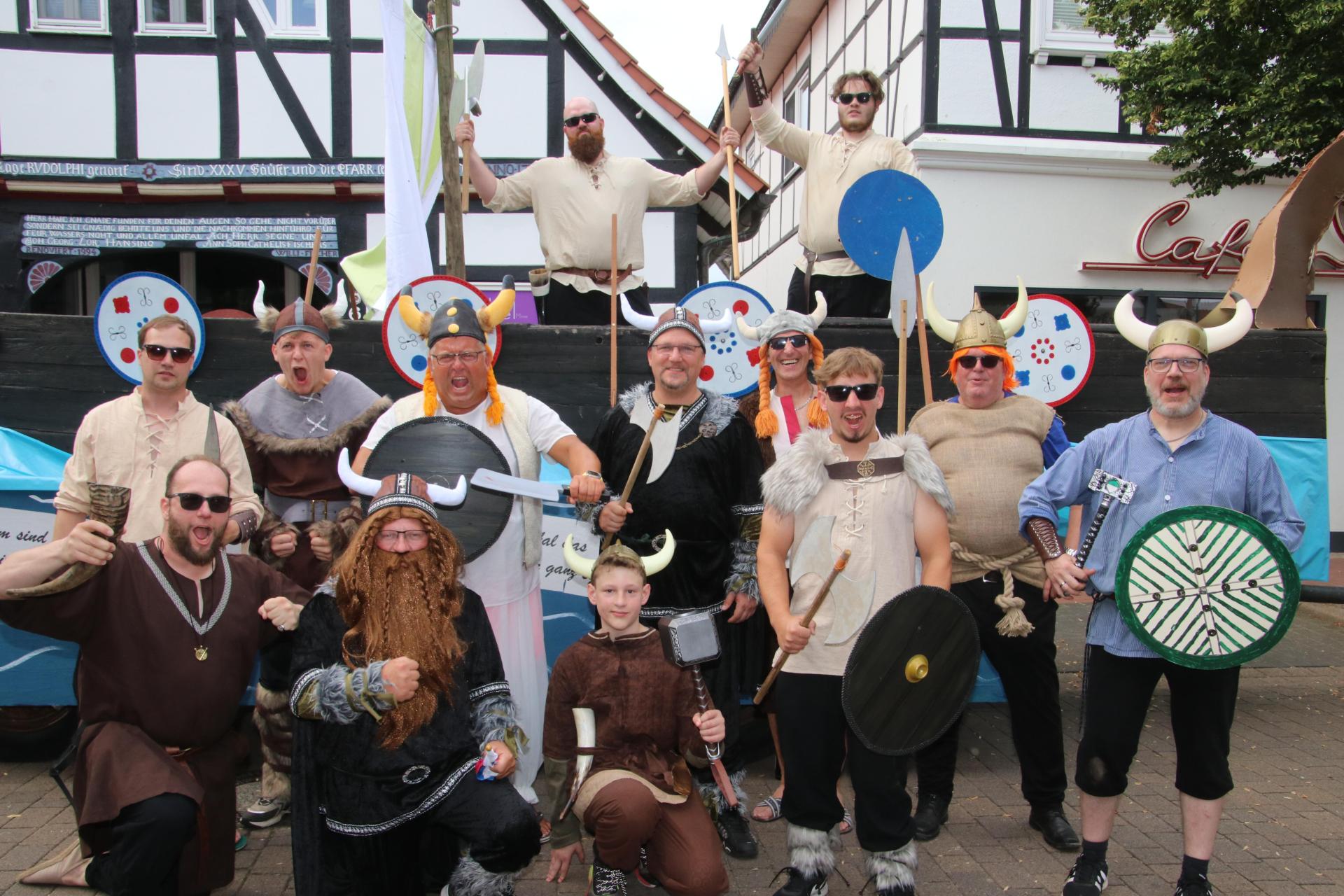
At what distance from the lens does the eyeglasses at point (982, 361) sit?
3814mm

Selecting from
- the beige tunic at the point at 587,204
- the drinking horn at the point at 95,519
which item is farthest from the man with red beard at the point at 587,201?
the drinking horn at the point at 95,519

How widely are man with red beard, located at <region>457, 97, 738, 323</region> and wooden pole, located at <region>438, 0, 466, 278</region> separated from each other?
0.51 m

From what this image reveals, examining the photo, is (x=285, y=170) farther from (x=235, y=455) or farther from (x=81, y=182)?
(x=235, y=455)

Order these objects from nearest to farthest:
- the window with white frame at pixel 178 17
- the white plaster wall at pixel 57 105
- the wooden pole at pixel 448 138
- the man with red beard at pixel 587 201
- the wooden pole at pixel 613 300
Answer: the wooden pole at pixel 613 300 < the man with red beard at pixel 587 201 < the wooden pole at pixel 448 138 < the white plaster wall at pixel 57 105 < the window with white frame at pixel 178 17

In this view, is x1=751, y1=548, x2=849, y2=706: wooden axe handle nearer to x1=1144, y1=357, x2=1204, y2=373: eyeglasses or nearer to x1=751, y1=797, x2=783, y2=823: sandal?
x1=751, y1=797, x2=783, y2=823: sandal

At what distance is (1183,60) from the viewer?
756 centimetres

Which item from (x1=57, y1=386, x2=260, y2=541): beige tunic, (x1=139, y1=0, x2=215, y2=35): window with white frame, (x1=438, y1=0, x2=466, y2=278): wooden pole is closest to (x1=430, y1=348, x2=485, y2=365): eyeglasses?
(x1=57, y1=386, x2=260, y2=541): beige tunic

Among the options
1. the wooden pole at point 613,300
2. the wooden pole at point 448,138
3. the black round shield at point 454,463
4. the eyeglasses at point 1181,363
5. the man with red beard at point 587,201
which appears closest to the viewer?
the eyeglasses at point 1181,363

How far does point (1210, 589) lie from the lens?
3096 mm

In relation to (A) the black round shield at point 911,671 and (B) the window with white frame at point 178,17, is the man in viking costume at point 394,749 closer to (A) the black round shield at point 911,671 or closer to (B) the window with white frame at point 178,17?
(A) the black round shield at point 911,671

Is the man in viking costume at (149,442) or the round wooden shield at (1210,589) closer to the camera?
the round wooden shield at (1210,589)

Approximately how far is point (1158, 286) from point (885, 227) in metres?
6.60

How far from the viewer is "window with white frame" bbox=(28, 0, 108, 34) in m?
9.77

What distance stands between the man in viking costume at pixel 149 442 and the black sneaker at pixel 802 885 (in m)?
2.21
